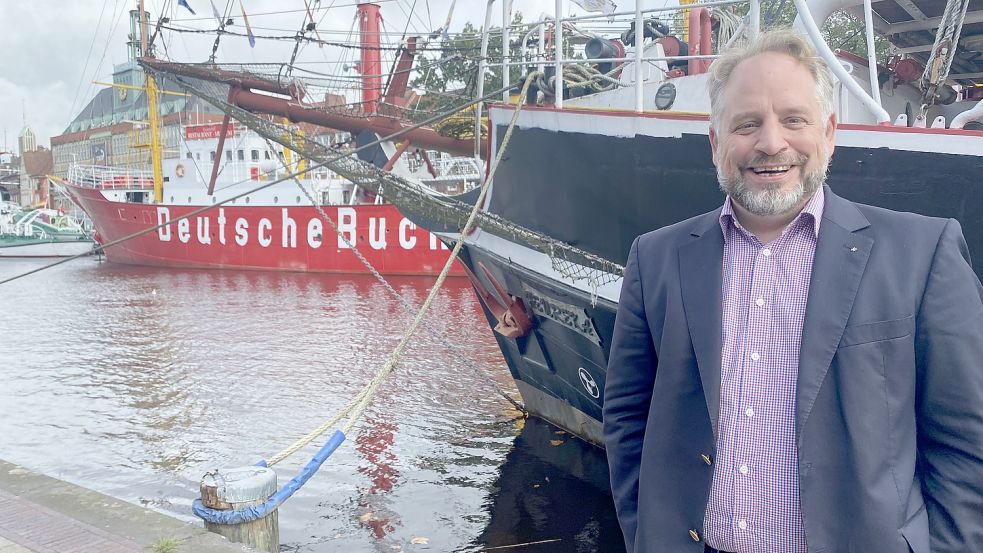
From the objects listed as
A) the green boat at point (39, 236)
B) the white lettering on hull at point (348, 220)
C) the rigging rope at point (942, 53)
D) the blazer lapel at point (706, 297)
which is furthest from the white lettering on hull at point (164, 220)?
the blazer lapel at point (706, 297)

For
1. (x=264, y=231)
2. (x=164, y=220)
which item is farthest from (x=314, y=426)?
(x=164, y=220)

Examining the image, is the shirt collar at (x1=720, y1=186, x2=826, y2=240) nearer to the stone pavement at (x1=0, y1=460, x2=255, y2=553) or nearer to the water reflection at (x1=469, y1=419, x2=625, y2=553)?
the stone pavement at (x1=0, y1=460, x2=255, y2=553)

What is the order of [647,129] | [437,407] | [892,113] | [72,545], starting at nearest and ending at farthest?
[72,545] < [647,129] < [892,113] < [437,407]

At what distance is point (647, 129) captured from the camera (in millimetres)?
5441

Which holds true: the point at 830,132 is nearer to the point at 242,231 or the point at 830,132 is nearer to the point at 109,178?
the point at 242,231

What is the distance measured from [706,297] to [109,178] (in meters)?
37.4

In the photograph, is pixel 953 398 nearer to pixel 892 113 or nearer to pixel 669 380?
pixel 669 380

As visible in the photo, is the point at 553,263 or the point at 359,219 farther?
the point at 359,219

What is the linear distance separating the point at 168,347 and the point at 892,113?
36.9 ft

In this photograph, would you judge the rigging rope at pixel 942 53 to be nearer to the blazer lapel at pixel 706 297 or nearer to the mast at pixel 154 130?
the blazer lapel at pixel 706 297

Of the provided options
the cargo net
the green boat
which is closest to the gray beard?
the cargo net

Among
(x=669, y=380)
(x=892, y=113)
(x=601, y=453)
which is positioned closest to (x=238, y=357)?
(x=601, y=453)

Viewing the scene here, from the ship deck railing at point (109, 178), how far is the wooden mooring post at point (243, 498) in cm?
3170

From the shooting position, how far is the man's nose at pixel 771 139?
1.81m
